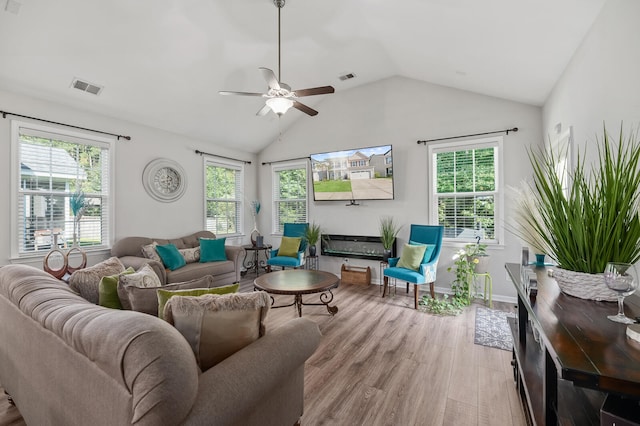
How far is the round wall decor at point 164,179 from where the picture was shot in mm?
4383

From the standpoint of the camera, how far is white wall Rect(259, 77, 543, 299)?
12.8 ft

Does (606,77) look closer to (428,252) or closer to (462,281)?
(428,252)

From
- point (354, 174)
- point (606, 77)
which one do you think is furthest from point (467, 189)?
point (606, 77)

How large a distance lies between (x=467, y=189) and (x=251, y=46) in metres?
3.59

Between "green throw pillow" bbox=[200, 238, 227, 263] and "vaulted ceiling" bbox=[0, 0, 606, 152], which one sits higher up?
"vaulted ceiling" bbox=[0, 0, 606, 152]

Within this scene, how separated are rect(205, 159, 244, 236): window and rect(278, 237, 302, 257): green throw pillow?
1439 millimetres

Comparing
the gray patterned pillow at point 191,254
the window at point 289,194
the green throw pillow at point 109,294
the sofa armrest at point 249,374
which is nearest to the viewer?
the sofa armrest at point 249,374

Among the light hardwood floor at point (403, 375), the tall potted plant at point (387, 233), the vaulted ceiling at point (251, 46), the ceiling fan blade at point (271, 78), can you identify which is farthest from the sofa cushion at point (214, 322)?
the tall potted plant at point (387, 233)

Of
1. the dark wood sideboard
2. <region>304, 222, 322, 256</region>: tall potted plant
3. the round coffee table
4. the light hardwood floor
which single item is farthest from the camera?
<region>304, 222, 322, 256</region>: tall potted plant

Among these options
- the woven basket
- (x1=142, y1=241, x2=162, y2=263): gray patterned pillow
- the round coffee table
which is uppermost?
the woven basket

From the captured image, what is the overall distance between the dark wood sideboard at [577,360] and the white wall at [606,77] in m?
1.13

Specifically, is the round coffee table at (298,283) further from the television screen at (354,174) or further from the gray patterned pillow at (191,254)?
the television screen at (354,174)

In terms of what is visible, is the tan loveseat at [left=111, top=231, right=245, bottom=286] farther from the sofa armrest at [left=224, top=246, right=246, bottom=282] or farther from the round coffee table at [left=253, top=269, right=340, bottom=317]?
the round coffee table at [left=253, top=269, right=340, bottom=317]

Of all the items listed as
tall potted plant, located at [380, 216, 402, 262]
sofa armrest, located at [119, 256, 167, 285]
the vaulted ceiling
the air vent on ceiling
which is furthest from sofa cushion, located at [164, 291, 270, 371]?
the air vent on ceiling
